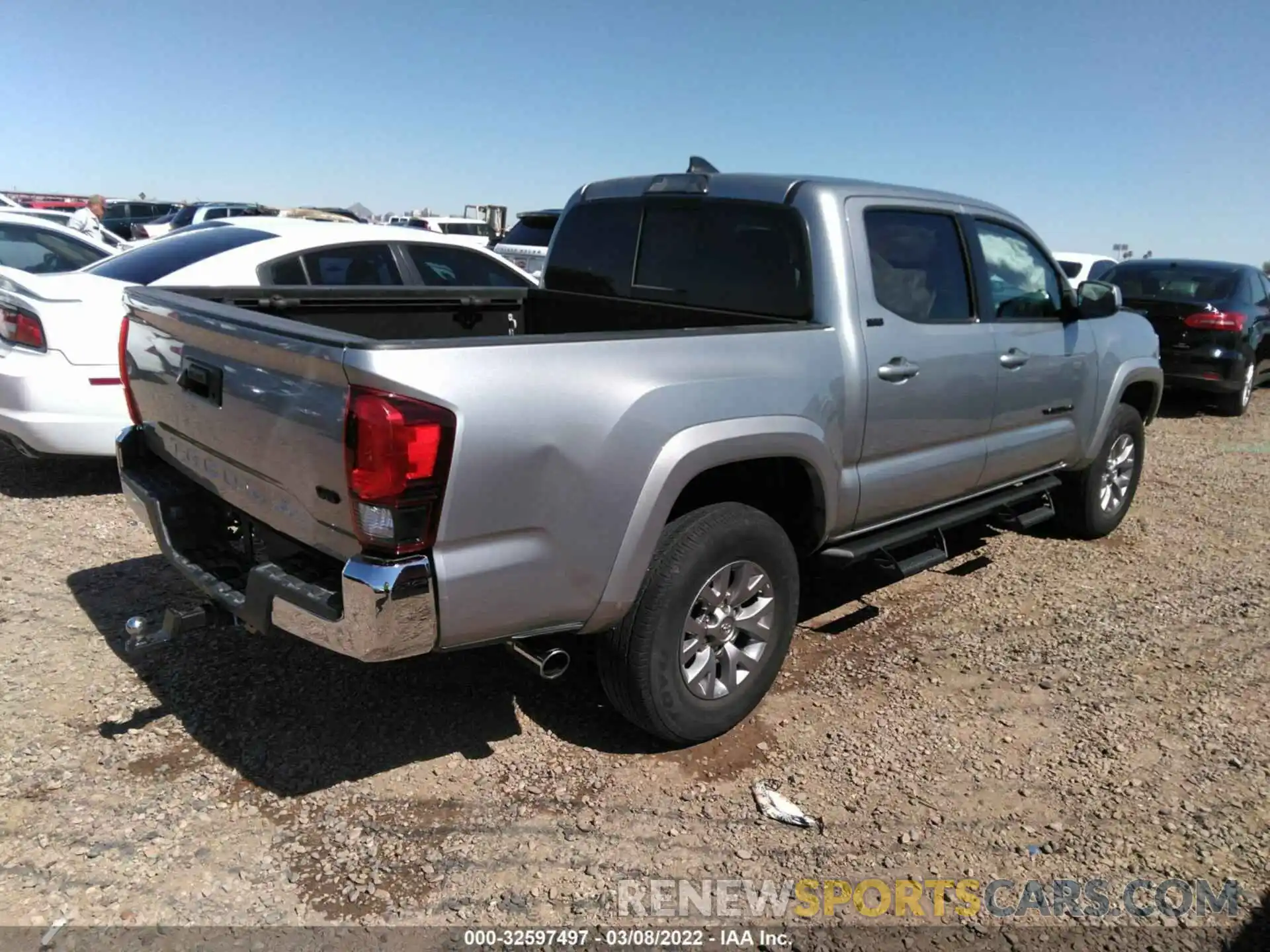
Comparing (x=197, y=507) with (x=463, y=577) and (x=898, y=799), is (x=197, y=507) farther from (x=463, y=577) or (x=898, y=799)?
(x=898, y=799)

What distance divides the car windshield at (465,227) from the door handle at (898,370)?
74.4 feet

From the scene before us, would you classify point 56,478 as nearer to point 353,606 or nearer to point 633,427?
point 353,606

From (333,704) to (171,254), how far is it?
3.85 metres

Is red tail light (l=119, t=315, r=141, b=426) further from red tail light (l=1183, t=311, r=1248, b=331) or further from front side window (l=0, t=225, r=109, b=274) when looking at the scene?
red tail light (l=1183, t=311, r=1248, b=331)

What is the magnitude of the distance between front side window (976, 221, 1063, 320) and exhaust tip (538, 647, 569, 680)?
285cm

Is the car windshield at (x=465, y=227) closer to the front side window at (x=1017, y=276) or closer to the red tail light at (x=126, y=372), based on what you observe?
the front side window at (x=1017, y=276)

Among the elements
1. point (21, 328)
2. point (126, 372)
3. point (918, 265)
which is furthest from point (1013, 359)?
point (21, 328)

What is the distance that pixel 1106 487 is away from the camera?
5746mm

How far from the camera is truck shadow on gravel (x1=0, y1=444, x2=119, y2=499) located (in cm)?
569

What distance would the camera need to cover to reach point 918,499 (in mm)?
4051

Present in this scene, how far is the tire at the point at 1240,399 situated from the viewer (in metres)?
10.5

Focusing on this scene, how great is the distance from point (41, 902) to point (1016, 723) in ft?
10.8

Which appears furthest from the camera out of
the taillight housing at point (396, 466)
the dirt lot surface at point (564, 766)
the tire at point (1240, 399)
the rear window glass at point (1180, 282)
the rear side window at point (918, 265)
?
the tire at point (1240, 399)

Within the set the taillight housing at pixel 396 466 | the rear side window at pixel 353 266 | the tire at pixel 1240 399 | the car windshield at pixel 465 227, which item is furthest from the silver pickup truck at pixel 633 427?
the car windshield at pixel 465 227
